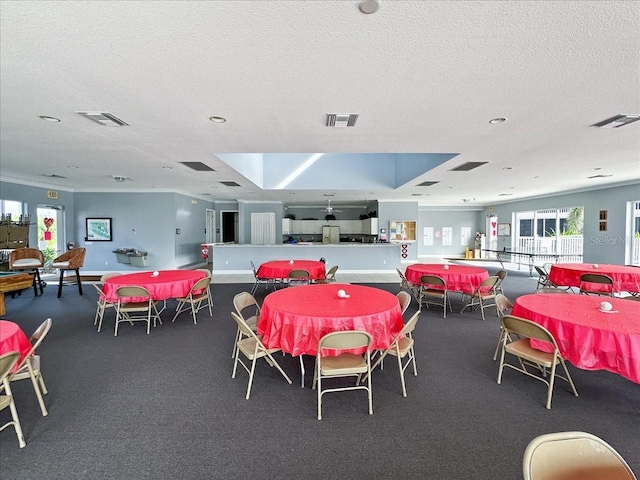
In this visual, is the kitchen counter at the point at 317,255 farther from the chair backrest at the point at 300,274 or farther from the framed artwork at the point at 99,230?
the chair backrest at the point at 300,274

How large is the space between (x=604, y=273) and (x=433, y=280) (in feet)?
10.1

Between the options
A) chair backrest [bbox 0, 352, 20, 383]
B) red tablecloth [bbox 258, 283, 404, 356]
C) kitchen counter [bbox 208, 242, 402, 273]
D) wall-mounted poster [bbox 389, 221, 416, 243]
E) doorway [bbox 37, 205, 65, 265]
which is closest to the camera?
chair backrest [bbox 0, 352, 20, 383]

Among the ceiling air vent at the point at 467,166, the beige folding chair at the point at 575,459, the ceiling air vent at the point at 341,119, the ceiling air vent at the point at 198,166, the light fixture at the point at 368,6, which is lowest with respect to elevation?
the beige folding chair at the point at 575,459

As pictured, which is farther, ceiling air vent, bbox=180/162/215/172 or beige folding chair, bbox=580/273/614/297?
ceiling air vent, bbox=180/162/215/172

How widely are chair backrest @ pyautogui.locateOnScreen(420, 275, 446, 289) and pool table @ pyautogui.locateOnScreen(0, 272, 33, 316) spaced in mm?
7340

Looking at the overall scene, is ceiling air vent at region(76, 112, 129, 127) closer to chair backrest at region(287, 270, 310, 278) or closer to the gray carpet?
the gray carpet

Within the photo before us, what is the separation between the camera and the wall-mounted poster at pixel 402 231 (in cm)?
1168

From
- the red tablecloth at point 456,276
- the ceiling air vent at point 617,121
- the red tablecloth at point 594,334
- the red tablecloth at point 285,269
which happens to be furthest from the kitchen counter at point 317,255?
the red tablecloth at point 594,334

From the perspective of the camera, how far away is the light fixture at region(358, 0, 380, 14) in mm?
1595

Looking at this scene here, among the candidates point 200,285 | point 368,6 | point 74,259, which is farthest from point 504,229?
point 74,259

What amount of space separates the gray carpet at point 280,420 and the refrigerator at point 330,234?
9.63 m

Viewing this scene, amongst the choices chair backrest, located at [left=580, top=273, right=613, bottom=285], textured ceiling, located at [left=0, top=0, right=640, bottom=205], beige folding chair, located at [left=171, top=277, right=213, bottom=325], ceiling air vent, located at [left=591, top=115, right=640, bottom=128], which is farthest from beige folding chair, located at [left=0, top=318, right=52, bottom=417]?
chair backrest, located at [left=580, top=273, right=613, bottom=285]

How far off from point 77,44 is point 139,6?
70 centimetres

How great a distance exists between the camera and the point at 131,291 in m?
4.04
